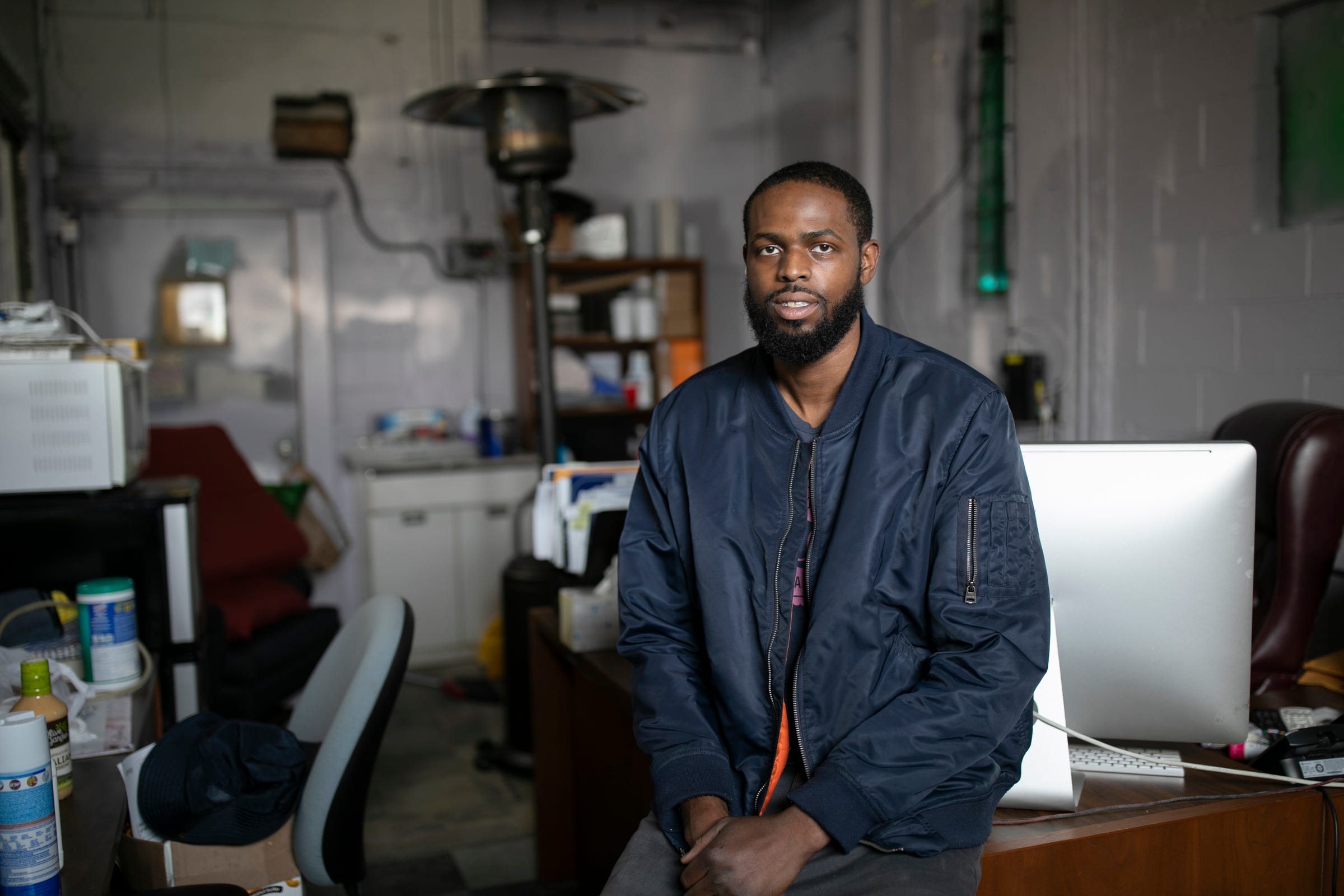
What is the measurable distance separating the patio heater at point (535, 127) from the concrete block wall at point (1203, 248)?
1.54 meters

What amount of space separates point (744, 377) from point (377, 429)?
363cm

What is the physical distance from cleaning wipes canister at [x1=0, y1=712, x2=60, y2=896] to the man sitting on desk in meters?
0.66

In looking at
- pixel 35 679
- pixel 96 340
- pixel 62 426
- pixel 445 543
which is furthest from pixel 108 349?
pixel 445 543

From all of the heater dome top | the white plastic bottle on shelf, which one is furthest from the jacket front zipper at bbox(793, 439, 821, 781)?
the white plastic bottle on shelf

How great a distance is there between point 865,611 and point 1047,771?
0.33 m

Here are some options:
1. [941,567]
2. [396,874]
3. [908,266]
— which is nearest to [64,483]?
[396,874]

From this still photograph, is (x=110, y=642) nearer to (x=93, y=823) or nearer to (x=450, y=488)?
(x=93, y=823)

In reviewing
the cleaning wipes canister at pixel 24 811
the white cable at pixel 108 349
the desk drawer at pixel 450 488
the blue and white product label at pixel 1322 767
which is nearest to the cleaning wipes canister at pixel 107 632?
the white cable at pixel 108 349

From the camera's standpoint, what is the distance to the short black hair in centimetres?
142

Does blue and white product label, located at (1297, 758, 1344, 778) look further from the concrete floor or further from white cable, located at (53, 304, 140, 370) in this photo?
white cable, located at (53, 304, 140, 370)

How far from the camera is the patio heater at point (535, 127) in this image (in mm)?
3008

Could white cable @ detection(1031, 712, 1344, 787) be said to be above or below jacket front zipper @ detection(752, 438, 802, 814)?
below

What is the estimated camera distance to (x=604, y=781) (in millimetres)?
2242

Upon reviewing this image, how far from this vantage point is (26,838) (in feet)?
3.57
